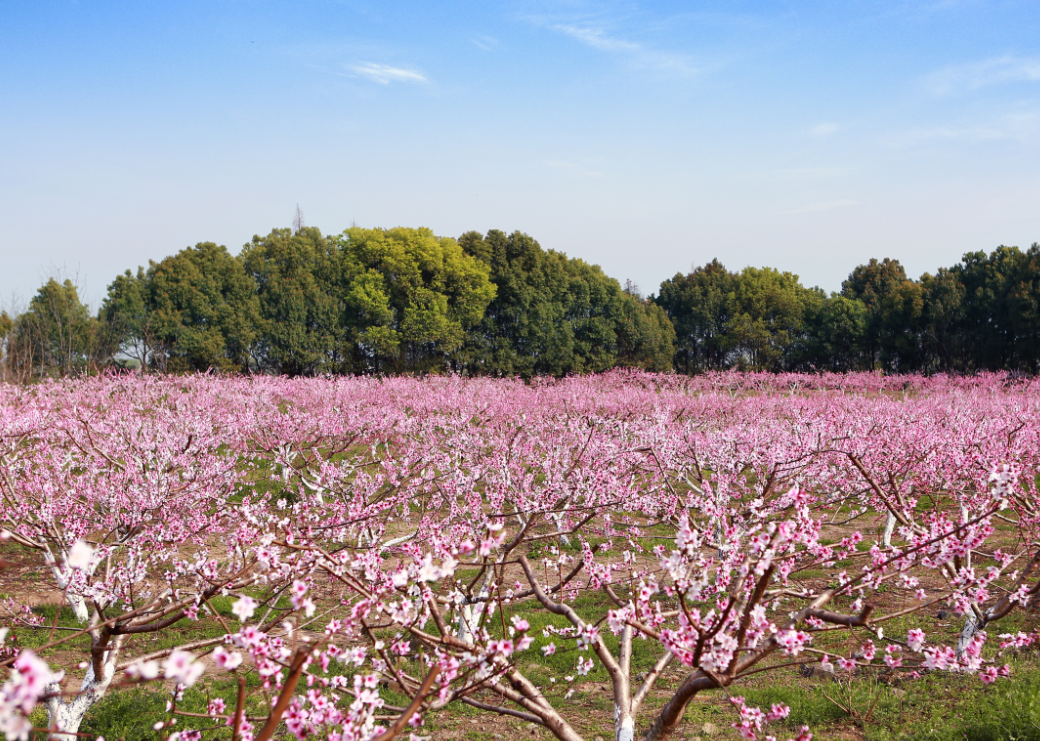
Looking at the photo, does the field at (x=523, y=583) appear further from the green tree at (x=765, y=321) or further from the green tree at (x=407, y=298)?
the green tree at (x=765, y=321)

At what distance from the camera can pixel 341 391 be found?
20.3 m

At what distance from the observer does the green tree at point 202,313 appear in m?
35.1

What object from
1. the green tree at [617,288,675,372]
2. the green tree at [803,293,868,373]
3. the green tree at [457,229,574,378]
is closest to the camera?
the green tree at [457,229,574,378]

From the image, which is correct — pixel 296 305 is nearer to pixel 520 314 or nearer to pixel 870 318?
pixel 520 314

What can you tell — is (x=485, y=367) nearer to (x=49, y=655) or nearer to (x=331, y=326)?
(x=331, y=326)

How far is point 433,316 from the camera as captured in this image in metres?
37.9

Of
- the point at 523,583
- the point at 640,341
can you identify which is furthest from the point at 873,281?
the point at 523,583

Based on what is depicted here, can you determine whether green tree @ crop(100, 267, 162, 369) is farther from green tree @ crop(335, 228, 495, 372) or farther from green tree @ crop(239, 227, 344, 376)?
green tree @ crop(335, 228, 495, 372)

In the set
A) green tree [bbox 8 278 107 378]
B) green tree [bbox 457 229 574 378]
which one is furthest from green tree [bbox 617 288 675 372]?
green tree [bbox 8 278 107 378]

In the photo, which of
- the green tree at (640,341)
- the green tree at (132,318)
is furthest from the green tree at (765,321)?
the green tree at (132,318)

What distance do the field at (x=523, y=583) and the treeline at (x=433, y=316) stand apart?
20.3m

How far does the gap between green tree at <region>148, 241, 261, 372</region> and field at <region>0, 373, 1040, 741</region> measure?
1945cm

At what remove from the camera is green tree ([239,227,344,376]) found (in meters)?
36.7

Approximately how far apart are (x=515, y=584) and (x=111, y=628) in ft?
20.1
